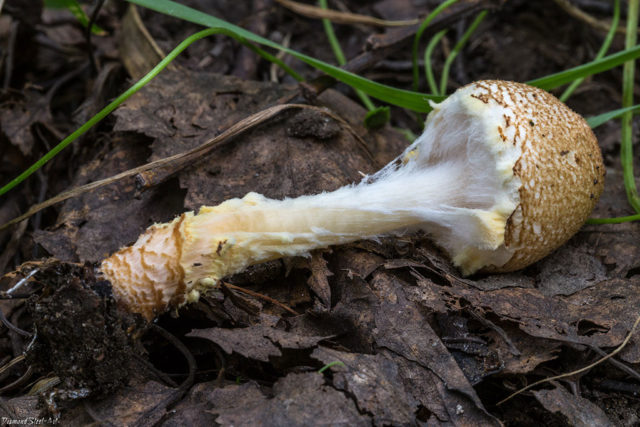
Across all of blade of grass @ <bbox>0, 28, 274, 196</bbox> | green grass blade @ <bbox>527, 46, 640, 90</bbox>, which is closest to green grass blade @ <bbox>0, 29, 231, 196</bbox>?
blade of grass @ <bbox>0, 28, 274, 196</bbox>

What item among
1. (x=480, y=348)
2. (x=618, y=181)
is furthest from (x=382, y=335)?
(x=618, y=181)

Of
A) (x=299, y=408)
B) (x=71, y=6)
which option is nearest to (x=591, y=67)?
(x=299, y=408)

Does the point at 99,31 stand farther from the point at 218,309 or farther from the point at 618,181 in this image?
A: the point at 618,181

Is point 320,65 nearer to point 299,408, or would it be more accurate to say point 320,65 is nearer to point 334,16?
point 334,16

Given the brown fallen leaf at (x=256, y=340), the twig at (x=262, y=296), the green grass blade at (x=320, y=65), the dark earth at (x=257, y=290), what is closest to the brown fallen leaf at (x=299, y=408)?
the dark earth at (x=257, y=290)

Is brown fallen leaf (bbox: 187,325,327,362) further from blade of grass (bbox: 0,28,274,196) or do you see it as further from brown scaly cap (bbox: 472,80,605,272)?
blade of grass (bbox: 0,28,274,196)

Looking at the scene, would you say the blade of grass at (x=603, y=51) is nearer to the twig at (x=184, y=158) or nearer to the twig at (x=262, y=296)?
the twig at (x=184, y=158)
